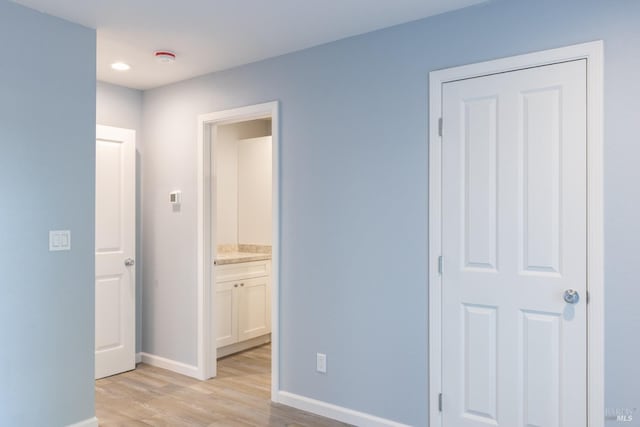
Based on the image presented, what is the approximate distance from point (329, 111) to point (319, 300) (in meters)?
1.27

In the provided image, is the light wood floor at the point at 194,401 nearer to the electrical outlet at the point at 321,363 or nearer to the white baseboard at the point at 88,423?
the white baseboard at the point at 88,423

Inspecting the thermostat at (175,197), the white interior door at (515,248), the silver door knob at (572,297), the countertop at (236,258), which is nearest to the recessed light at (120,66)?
the thermostat at (175,197)

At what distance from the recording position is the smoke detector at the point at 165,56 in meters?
3.32

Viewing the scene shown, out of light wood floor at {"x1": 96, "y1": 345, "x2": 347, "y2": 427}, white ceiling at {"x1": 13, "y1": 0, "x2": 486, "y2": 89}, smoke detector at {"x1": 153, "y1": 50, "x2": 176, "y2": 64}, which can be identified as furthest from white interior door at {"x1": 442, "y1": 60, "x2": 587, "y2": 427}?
smoke detector at {"x1": 153, "y1": 50, "x2": 176, "y2": 64}

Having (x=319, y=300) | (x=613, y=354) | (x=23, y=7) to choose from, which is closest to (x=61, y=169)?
(x=23, y=7)

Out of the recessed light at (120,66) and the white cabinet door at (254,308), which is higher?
the recessed light at (120,66)

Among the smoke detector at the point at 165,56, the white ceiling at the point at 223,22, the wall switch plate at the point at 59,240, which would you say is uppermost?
the white ceiling at the point at 223,22

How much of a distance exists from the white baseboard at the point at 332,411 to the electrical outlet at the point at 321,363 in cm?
21

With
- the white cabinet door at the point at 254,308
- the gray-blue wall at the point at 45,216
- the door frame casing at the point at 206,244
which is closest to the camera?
the gray-blue wall at the point at 45,216

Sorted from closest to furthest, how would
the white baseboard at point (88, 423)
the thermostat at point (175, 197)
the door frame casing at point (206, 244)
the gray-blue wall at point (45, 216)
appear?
the gray-blue wall at point (45, 216) → the white baseboard at point (88, 423) → the door frame casing at point (206, 244) → the thermostat at point (175, 197)

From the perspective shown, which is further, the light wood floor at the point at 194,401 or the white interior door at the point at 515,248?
the light wood floor at the point at 194,401

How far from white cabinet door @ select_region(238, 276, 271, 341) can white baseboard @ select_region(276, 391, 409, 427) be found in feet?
4.38

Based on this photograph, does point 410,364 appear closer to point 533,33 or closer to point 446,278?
point 446,278

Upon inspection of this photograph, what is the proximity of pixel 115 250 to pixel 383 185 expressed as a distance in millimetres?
2414
